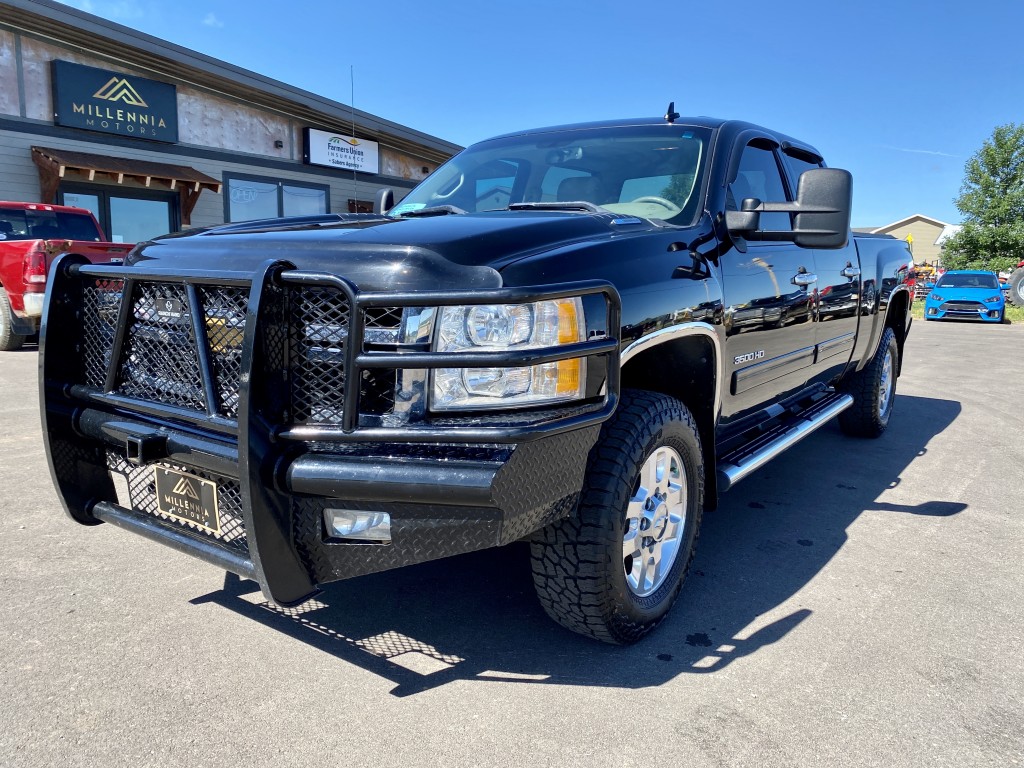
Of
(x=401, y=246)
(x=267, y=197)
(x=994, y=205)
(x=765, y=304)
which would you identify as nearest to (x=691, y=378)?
(x=765, y=304)

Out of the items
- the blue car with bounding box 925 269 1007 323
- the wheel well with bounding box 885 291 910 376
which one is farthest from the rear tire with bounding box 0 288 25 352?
the blue car with bounding box 925 269 1007 323

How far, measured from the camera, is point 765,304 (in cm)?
348

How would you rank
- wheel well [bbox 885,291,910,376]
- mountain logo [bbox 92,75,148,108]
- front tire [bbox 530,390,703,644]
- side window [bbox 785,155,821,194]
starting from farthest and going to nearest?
mountain logo [bbox 92,75,148,108], wheel well [bbox 885,291,910,376], side window [bbox 785,155,821,194], front tire [bbox 530,390,703,644]

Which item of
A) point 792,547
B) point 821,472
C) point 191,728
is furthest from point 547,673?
point 821,472

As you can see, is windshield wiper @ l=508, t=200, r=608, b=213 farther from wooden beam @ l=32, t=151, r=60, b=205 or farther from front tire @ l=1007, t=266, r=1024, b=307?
front tire @ l=1007, t=266, r=1024, b=307

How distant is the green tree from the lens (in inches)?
1490

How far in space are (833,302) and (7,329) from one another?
9358 millimetres

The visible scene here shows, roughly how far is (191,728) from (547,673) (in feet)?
3.52

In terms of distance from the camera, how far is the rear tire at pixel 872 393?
5754mm

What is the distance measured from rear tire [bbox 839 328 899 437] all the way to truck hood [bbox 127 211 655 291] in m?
3.60

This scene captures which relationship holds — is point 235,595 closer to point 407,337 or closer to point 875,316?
point 407,337

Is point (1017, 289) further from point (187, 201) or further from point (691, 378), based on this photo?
point (691, 378)

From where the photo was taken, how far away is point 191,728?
215 cm

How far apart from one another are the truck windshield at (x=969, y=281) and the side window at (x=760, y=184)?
793 inches
